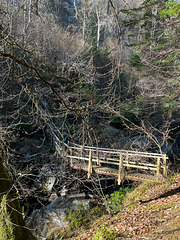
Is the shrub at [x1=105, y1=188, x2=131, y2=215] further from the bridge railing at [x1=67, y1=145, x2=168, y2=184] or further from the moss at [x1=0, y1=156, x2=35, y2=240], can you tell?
the moss at [x1=0, y1=156, x2=35, y2=240]

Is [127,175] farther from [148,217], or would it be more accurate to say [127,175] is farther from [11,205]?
[11,205]

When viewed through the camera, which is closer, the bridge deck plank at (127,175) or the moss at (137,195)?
the bridge deck plank at (127,175)

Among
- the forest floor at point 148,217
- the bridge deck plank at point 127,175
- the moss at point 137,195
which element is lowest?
the moss at point 137,195

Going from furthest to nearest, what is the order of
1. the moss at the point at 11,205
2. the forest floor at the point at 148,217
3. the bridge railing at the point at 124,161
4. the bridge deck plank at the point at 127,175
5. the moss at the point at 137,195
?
1. the moss at the point at 137,195
2. the bridge deck plank at the point at 127,175
3. the bridge railing at the point at 124,161
4. the forest floor at the point at 148,217
5. the moss at the point at 11,205

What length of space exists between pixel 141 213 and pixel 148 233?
134cm

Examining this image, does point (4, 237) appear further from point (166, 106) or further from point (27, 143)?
point (166, 106)

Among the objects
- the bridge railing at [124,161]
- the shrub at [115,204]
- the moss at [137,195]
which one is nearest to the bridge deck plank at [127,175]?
the bridge railing at [124,161]

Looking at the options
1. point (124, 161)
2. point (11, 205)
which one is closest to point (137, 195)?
point (124, 161)

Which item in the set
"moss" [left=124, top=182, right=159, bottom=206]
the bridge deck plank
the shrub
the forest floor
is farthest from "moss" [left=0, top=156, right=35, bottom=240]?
"moss" [left=124, top=182, right=159, bottom=206]

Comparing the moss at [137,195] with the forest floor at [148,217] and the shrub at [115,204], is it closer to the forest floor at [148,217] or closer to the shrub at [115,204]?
the forest floor at [148,217]

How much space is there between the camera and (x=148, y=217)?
4.90 meters

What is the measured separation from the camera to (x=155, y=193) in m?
6.61

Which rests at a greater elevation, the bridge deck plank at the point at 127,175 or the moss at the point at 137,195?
the bridge deck plank at the point at 127,175

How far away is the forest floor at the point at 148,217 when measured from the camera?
4023 mm
